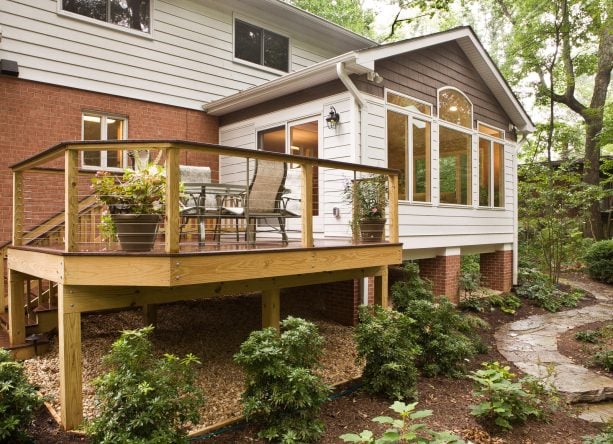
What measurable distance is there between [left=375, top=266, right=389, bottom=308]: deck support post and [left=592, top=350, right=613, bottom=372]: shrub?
3032 mm

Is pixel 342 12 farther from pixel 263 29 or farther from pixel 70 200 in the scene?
pixel 70 200

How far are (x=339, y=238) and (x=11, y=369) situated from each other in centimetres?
442

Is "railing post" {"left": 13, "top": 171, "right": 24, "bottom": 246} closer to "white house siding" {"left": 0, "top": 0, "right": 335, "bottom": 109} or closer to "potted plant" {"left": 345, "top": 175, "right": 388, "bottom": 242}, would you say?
"white house siding" {"left": 0, "top": 0, "right": 335, "bottom": 109}

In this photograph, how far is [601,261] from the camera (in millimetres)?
12281

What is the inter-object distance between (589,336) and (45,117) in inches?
370

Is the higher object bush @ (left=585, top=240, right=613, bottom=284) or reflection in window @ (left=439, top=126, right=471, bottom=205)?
reflection in window @ (left=439, top=126, right=471, bottom=205)

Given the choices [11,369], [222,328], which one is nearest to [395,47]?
[222,328]

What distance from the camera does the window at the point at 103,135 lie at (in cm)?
729

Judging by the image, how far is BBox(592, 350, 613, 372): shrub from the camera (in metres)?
5.83

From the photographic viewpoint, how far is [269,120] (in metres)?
7.95

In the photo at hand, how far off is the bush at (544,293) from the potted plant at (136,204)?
887 cm

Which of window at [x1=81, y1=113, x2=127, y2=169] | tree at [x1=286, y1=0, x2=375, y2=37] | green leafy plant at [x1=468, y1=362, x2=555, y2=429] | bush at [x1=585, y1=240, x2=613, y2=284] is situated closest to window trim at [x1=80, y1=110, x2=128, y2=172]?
window at [x1=81, y1=113, x2=127, y2=169]

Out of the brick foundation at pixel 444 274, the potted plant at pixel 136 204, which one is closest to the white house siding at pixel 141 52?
the potted plant at pixel 136 204

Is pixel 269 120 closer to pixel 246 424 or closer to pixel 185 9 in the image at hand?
pixel 185 9
